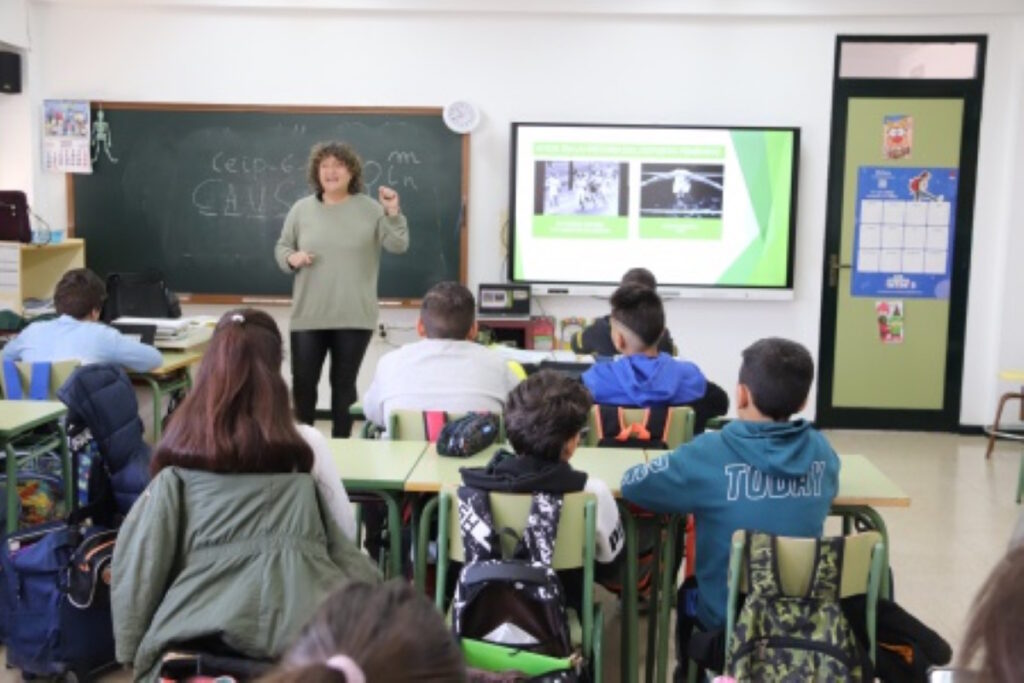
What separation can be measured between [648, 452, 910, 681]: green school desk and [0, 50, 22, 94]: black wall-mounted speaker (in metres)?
5.19

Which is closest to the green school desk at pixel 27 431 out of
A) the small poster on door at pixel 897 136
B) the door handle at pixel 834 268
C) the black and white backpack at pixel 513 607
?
the black and white backpack at pixel 513 607

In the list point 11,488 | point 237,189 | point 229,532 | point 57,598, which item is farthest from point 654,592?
point 237,189

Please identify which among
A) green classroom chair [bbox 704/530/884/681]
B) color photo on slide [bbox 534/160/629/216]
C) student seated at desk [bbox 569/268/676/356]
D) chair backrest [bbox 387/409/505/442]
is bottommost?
green classroom chair [bbox 704/530/884/681]

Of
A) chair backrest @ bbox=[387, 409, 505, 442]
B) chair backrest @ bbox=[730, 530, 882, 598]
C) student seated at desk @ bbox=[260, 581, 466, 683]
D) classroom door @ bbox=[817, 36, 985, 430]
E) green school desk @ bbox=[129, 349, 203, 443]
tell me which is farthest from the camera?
classroom door @ bbox=[817, 36, 985, 430]

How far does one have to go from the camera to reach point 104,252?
22.0 ft

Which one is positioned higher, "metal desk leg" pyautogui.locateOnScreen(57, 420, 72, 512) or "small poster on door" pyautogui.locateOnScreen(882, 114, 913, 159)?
"small poster on door" pyautogui.locateOnScreen(882, 114, 913, 159)

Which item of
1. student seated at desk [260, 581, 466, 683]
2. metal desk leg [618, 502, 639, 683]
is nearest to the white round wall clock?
metal desk leg [618, 502, 639, 683]

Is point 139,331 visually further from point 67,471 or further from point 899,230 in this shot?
point 899,230

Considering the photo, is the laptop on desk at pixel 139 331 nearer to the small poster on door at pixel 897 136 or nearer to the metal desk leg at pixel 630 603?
the metal desk leg at pixel 630 603

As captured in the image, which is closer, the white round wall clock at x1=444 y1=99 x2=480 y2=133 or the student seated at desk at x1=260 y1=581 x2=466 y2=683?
the student seated at desk at x1=260 y1=581 x2=466 y2=683

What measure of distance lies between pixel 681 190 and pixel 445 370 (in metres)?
3.52

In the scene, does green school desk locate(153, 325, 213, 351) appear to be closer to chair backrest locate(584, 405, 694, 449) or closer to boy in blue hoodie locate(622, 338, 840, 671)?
chair backrest locate(584, 405, 694, 449)

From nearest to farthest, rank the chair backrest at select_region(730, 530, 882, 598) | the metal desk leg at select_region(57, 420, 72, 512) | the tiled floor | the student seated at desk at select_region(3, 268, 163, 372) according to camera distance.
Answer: the chair backrest at select_region(730, 530, 882, 598)
the metal desk leg at select_region(57, 420, 72, 512)
the tiled floor
the student seated at desk at select_region(3, 268, 163, 372)

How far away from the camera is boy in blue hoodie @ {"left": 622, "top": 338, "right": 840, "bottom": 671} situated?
8.16 ft
